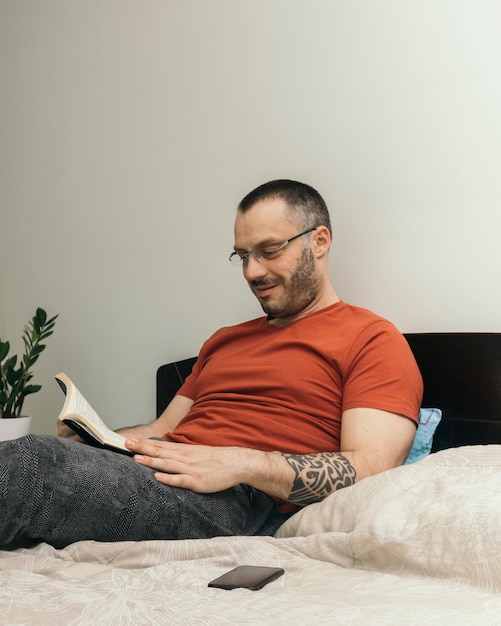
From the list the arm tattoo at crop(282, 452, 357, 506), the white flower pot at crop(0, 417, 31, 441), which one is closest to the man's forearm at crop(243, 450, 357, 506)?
the arm tattoo at crop(282, 452, 357, 506)

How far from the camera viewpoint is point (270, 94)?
2.18 meters

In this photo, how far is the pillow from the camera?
162cm

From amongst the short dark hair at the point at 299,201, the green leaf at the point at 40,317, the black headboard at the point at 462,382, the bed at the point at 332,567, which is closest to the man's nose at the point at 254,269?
the short dark hair at the point at 299,201

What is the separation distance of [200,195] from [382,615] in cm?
176

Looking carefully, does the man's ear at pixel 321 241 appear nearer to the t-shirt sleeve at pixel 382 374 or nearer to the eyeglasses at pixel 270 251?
the eyeglasses at pixel 270 251

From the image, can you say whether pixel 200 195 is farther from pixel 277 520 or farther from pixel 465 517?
pixel 465 517

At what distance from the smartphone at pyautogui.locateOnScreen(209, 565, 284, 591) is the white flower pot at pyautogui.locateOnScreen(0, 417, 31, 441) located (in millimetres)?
1609

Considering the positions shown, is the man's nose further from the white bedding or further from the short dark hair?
the white bedding

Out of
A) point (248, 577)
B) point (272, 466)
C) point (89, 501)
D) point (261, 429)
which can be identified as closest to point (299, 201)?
point (261, 429)

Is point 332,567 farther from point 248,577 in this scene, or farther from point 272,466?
point 272,466

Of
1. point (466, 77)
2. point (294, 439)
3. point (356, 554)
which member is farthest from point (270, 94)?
point (356, 554)

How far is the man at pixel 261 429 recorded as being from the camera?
1.23m

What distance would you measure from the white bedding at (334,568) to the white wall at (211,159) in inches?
28.5

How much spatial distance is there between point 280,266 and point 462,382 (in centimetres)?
51
